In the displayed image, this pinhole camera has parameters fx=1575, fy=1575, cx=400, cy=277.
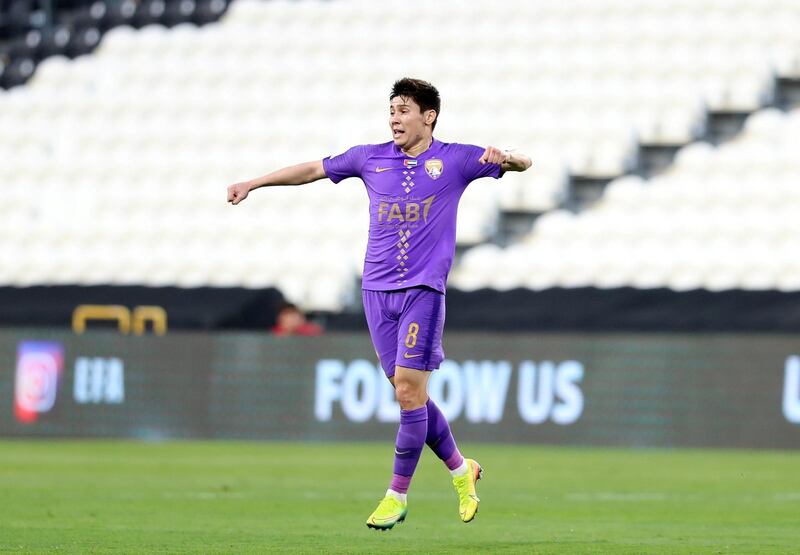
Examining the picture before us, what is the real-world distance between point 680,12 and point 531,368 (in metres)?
7.67

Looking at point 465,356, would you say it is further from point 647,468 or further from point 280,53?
point 280,53

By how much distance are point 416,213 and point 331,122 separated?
52.4 ft

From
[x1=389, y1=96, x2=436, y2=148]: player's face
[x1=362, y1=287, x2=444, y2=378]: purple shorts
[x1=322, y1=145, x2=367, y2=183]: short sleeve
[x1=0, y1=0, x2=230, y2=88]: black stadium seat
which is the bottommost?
[x1=362, y1=287, x2=444, y2=378]: purple shorts

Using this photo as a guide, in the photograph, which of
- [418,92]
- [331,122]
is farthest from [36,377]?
[418,92]

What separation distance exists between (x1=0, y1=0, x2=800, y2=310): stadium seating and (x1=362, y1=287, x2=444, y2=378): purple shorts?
1182cm

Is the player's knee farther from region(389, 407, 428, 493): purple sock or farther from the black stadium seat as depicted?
the black stadium seat

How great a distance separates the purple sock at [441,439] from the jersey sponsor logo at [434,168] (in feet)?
3.61

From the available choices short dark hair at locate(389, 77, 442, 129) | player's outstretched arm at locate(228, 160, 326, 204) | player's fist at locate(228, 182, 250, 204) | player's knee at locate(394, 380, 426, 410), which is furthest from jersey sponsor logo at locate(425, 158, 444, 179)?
player's knee at locate(394, 380, 426, 410)

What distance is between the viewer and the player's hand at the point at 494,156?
7.36m

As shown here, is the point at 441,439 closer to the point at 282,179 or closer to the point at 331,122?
the point at 282,179

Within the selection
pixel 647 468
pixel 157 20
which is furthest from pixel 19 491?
pixel 157 20

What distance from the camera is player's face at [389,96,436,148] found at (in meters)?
7.47

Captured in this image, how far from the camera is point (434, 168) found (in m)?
7.55

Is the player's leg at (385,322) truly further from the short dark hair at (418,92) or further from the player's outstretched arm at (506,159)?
the short dark hair at (418,92)
